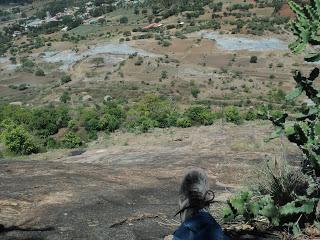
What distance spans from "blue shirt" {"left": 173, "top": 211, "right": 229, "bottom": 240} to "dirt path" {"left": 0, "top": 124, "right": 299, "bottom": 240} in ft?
8.92

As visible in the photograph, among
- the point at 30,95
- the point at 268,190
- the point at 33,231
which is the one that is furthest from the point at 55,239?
the point at 30,95

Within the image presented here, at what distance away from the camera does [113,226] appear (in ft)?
19.3

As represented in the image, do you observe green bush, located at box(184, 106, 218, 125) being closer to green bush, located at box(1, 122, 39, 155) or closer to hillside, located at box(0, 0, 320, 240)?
hillside, located at box(0, 0, 320, 240)

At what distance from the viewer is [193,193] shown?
3166 millimetres

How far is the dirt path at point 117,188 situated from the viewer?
593 cm

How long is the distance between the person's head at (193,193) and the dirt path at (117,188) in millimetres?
2498

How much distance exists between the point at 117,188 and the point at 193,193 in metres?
4.74

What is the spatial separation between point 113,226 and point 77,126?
18.9 metres

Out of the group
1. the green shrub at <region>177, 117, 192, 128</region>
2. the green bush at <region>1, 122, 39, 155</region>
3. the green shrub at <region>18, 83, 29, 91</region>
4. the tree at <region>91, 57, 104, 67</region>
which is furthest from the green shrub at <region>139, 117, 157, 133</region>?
the tree at <region>91, 57, 104, 67</region>

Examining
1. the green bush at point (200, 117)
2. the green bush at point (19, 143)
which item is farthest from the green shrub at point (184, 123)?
the green bush at point (19, 143)

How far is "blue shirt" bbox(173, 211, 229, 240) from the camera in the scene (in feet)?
9.51

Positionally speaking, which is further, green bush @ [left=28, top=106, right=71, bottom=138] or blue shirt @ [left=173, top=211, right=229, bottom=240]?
green bush @ [left=28, top=106, right=71, bottom=138]

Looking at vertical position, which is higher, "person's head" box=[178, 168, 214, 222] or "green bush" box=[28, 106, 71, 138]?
"person's head" box=[178, 168, 214, 222]

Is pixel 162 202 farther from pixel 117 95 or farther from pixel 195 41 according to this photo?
pixel 195 41
